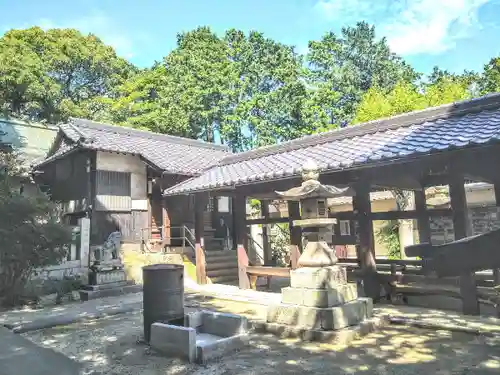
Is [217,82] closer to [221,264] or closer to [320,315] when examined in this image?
[221,264]

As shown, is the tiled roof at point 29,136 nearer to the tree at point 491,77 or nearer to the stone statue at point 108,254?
the stone statue at point 108,254

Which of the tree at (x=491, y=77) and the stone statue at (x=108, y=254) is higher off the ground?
the tree at (x=491, y=77)

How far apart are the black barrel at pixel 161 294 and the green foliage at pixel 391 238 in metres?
14.8

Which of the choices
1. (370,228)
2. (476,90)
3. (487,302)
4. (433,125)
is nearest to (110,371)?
(370,228)

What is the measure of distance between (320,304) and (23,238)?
840 cm

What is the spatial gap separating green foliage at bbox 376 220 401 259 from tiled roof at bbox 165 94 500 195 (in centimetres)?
871

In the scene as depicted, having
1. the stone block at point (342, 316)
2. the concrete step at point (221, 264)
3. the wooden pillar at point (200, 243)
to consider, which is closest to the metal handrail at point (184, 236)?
the concrete step at point (221, 264)

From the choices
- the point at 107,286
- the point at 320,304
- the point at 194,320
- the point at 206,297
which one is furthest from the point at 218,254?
the point at 320,304

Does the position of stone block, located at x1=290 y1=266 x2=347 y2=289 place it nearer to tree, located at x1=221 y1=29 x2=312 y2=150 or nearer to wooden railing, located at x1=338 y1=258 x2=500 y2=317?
wooden railing, located at x1=338 y1=258 x2=500 y2=317

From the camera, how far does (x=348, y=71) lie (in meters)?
32.9

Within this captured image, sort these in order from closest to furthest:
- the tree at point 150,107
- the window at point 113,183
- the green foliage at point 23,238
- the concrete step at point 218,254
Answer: the green foliage at point 23,238
the concrete step at point 218,254
the window at point 113,183
the tree at point 150,107

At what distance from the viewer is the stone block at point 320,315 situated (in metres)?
6.76

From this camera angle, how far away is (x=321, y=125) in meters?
30.3

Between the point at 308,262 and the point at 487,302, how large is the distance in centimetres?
454
